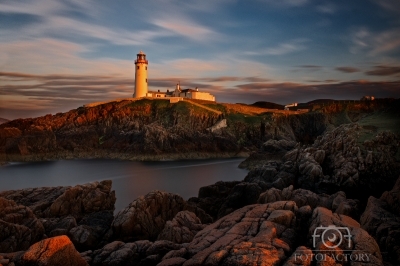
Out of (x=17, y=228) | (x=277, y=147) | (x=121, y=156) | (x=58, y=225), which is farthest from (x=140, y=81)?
(x=17, y=228)

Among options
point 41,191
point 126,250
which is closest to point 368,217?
point 126,250

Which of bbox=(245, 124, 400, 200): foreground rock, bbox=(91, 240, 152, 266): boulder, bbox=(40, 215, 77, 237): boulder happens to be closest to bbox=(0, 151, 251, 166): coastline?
bbox=(245, 124, 400, 200): foreground rock

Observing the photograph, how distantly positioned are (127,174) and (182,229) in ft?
106

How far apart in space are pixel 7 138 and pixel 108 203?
44395 millimetres

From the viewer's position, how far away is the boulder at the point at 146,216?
15.4 metres

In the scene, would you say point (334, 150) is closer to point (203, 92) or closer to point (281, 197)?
point (281, 197)

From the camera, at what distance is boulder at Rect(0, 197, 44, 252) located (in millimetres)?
13086

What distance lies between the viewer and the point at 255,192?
20406 millimetres

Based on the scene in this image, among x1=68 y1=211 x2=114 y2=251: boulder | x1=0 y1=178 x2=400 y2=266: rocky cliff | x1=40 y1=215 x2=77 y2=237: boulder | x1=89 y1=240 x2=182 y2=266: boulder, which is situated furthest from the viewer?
x1=40 y1=215 x2=77 y2=237: boulder

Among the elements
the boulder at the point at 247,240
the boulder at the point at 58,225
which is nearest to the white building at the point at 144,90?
the boulder at the point at 58,225

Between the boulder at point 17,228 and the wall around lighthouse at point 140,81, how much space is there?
237 ft

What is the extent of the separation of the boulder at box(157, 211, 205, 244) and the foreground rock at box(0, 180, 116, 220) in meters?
5.99

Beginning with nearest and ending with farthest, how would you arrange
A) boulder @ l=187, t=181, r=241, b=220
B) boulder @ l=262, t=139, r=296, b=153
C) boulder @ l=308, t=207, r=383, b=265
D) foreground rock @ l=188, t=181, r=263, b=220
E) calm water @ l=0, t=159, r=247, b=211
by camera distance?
boulder @ l=308, t=207, r=383, b=265 → foreground rock @ l=188, t=181, r=263, b=220 → boulder @ l=187, t=181, r=241, b=220 → calm water @ l=0, t=159, r=247, b=211 → boulder @ l=262, t=139, r=296, b=153

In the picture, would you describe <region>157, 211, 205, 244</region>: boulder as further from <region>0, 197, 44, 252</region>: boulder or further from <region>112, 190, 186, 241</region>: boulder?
<region>0, 197, 44, 252</region>: boulder
